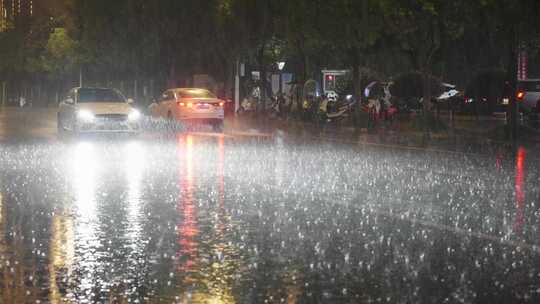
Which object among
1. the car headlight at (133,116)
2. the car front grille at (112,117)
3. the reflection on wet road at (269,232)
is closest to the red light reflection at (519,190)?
the reflection on wet road at (269,232)

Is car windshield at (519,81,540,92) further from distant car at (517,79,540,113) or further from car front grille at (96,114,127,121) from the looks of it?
car front grille at (96,114,127,121)

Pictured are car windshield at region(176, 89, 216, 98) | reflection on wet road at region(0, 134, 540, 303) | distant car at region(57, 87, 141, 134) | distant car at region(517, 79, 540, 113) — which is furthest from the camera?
distant car at region(517, 79, 540, 113)

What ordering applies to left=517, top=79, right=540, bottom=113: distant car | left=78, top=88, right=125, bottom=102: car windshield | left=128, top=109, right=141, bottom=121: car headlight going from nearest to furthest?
left=128, top=109, right=141, bottom=121: car headlight
left=78, top=88, right=125, bottom=102: car windshield
left=517, top=79, right=540, bottom=113: distant car

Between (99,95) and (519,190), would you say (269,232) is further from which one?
(99,95)

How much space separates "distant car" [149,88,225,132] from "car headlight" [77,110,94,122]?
8278 mm

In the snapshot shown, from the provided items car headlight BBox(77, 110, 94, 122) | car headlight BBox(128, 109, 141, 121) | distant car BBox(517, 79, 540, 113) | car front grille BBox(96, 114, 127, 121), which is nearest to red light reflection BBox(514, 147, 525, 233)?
car headlight BBox(128, 109, 141, 121)

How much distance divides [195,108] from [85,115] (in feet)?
28.1

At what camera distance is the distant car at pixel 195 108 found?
42.3 metres

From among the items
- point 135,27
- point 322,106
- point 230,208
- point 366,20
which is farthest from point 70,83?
point 230,208

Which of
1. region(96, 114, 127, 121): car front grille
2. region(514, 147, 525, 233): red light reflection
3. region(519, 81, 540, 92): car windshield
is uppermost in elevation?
region(519, 81, 540, 92): car windshield

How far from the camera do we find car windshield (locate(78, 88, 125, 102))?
3659cm

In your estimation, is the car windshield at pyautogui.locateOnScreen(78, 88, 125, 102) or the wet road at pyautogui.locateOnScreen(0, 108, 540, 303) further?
the car windshield at pyautogui.locateOnScreen(78, 88, 125, 102)

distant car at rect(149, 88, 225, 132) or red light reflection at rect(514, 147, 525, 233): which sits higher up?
distant car at rect(149, 88, 225, 132)

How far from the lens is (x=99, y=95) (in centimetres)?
3694
